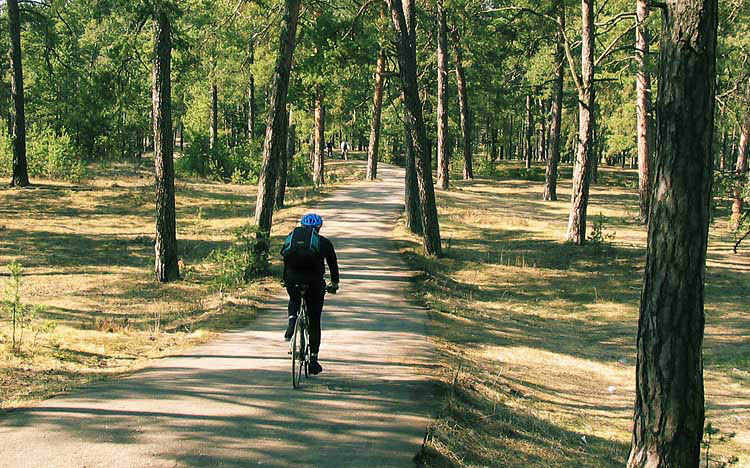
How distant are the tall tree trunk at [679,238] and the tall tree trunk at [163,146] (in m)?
13.0

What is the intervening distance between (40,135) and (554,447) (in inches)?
1381

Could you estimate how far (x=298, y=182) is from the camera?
40.2m

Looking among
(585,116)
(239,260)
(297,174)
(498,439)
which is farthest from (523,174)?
(498,439)

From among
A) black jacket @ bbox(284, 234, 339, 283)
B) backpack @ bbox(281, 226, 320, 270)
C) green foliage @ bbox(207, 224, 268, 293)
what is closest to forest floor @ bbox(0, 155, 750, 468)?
green foliage @ bbox(207, 224, 268, 293)

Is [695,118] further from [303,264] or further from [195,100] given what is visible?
[195,100]

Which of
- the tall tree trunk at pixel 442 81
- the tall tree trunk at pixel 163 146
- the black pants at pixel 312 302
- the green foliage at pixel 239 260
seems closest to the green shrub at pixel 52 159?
the tall tree trunk at pixel 442 81

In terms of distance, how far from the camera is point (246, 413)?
7.60 meters

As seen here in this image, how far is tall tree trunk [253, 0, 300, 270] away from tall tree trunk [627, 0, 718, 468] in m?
12.0

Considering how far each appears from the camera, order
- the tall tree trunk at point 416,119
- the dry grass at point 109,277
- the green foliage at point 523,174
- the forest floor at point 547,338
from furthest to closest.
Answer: the green foliage at point 523,174 → the tall tree trunk at point 416,119 → the dry grass at point 109,277 → the forest floor at point 547,338

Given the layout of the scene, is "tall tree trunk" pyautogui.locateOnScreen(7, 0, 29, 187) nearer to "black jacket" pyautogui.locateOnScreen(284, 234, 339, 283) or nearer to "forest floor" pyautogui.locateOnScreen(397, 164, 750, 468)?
"forest floor" pyautogui.locateOnScreen(397, 164, 750, 468)

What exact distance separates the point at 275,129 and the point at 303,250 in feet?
30.8

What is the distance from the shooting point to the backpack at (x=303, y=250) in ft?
28.5

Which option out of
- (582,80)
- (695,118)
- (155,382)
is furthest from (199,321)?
(582,80)

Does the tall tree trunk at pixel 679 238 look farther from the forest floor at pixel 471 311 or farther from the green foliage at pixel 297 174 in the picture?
the green foliage at pixel 297 174
